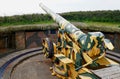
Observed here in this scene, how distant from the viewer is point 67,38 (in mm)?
8992

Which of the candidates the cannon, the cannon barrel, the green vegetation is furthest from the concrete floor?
the green vegetation

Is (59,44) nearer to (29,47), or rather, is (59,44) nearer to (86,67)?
(86,67)

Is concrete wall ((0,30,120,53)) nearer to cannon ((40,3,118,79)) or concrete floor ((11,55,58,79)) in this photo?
concrete floor ((11,55,58,79))

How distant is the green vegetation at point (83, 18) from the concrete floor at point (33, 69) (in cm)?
427

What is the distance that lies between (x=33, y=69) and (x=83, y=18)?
8.07m

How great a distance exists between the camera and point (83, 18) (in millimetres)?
17062

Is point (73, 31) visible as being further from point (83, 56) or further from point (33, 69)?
point (33, 69)

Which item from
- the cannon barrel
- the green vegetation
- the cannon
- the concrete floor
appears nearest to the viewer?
→ the cannon

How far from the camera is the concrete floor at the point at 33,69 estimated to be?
9.43 metres

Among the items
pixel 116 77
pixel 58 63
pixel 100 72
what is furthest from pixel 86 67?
pixel 58 63

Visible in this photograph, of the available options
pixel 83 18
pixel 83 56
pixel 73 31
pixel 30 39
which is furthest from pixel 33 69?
pixel 83 18

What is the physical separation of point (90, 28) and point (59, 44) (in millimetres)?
4665

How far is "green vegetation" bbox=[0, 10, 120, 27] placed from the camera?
1530 cm

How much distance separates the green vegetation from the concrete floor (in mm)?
4268
